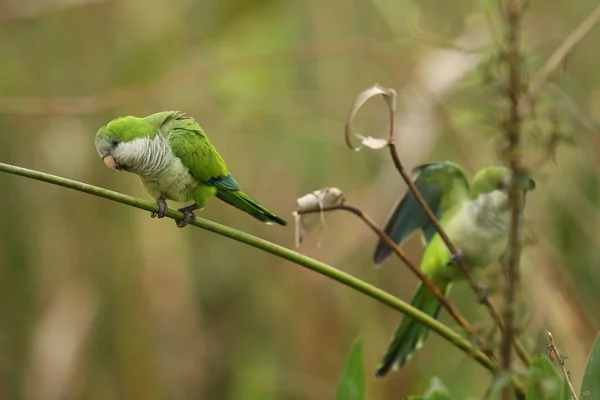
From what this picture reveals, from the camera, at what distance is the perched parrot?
2.06m

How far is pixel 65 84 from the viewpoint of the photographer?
363 centimetres

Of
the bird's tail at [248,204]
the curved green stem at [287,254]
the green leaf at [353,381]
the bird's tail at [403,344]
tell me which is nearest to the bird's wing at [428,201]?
the bird's tail at [403,344]

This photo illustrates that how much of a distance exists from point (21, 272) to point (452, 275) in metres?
2.22

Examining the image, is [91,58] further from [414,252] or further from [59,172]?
[414,252]

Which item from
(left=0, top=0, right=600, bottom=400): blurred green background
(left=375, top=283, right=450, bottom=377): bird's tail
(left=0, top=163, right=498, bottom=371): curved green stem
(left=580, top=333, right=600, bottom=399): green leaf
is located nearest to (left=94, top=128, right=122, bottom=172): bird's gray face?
(left=0, top=163, right=498, bottom=371): curved green stem

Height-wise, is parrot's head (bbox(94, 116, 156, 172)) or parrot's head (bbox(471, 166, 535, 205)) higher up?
parrot's head (bbox(471, 166, 535, 205))

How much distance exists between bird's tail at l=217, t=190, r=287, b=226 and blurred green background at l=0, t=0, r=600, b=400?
4.26 feet

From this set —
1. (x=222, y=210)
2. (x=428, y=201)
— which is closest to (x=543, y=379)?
(x=428, y=201)

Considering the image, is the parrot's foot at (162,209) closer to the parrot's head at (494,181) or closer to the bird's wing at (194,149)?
the bird's wing at (194,149)

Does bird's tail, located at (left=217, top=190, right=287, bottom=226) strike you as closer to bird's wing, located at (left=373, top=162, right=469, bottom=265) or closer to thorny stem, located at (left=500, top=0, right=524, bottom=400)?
bird's wing, located at (left=373, top=162, right=469, bottom=265)

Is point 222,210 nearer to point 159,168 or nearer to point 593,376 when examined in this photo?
point 159,168

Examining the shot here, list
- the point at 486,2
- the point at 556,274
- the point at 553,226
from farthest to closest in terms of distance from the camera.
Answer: the point at 553,226 → the point at 556,274 → the point at 486,2

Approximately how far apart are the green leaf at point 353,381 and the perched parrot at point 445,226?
431 mm

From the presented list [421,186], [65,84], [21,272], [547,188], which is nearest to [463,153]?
[547,188]
